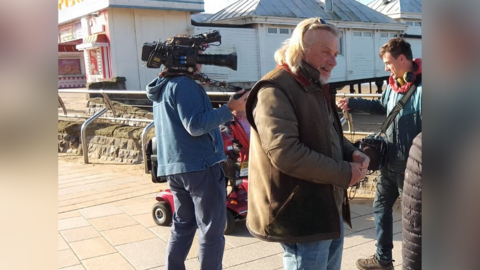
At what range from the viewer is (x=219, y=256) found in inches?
125

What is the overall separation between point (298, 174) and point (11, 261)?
147 cm

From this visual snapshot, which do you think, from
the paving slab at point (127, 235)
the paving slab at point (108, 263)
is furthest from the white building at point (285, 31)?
the paving slab at point (108, 263)

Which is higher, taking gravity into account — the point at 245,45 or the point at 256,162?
the point at 245,45

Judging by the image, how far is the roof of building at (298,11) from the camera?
21.4 m

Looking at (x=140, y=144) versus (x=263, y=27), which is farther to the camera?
(x=263, y=27)

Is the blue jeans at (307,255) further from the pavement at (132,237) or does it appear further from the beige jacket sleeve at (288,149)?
the pavement at (132,237)

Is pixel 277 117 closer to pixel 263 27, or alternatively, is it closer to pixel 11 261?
pixel 11 261

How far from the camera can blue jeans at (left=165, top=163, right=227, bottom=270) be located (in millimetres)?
3027

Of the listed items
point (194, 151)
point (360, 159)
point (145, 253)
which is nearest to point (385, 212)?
point (360, 159)

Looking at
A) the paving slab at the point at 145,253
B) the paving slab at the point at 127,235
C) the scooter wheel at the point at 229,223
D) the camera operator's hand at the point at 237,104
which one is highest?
the camera operator's hand at the point at 237,104

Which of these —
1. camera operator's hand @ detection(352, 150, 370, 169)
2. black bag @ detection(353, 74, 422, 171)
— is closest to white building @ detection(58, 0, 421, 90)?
black bag @ detection(353, 74, 422, 171)

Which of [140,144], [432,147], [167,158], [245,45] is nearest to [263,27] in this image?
[245,45]

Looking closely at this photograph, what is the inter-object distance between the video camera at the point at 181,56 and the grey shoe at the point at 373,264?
6.15 ft

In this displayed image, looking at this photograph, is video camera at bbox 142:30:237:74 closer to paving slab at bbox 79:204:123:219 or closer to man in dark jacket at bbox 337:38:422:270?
man in dark jacket at bbox 337:38:422:270
